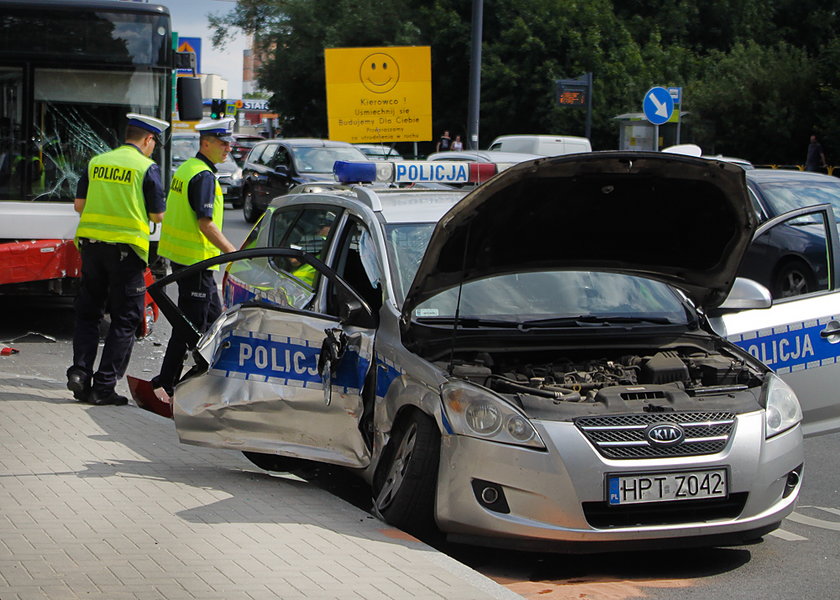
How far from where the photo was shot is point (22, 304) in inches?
575

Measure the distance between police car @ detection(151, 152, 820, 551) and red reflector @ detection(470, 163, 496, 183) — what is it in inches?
23.9

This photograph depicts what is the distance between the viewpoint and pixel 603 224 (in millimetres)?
6039

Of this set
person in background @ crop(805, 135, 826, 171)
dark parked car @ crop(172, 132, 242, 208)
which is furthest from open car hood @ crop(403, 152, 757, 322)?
person in background @ crop(805, 135, 826, 171)

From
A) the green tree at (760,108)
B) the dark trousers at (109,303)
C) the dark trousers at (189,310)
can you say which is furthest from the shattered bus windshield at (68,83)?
the green tree at (760,108)

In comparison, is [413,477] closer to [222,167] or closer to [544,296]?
[544,296]

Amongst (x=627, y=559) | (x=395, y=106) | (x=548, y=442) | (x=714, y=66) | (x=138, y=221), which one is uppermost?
(x=714, y=66)

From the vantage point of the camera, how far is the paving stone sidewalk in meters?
4.68

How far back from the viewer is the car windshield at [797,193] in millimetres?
12898

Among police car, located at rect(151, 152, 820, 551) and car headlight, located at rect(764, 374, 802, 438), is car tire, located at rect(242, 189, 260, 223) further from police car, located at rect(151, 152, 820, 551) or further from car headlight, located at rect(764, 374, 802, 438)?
car headlight, located at rect(764, 374, 802, 438)

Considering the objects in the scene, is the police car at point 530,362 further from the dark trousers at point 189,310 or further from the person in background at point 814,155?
the person in background at point 814,155

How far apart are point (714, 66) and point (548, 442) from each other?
3589 cm

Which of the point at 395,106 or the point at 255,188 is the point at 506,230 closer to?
the point at 395,106

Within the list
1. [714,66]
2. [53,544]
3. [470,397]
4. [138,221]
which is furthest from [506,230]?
[714,66]

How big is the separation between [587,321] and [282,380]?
1.58 meters
